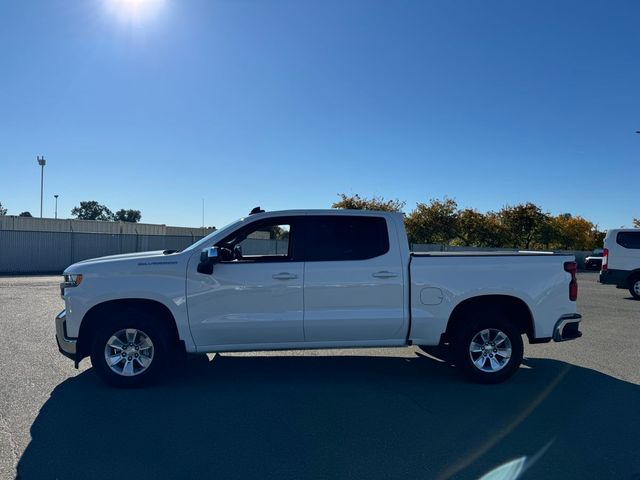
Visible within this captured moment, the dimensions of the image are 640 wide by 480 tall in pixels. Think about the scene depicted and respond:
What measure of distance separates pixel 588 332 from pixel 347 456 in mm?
7545

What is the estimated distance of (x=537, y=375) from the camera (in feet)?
22.1

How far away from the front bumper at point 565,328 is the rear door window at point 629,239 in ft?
38.6

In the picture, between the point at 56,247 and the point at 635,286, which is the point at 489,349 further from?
the point at 56,247

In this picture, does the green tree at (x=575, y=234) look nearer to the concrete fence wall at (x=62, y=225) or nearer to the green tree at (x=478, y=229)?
the green tree at (x=478, y=229)

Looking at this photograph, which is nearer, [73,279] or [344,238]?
[73,279]

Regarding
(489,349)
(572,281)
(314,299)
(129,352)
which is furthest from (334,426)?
(572,281)

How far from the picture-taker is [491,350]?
6270 millimetres

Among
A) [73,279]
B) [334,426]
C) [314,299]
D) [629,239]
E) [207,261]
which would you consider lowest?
[334,426]

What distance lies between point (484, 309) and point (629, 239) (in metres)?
12.6

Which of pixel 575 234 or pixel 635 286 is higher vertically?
pixel 575 234

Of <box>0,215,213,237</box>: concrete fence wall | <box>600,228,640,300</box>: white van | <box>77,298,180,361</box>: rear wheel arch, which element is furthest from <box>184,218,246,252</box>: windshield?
<box>0,215,213,237</box>: concrete fence wall

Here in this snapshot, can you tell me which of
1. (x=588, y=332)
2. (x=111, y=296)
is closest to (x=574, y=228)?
(x=588, y=332)

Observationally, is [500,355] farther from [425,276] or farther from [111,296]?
[111,296]

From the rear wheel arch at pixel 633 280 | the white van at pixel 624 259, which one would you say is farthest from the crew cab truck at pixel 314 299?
the rear wheel arch at pixel 633 280
